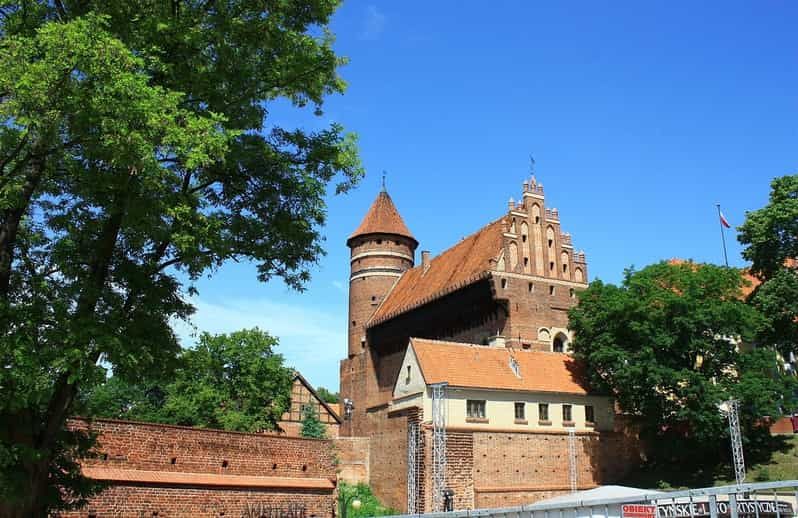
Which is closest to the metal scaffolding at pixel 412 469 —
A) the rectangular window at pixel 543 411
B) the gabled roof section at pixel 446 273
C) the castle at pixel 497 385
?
the castle at pixel 497 385

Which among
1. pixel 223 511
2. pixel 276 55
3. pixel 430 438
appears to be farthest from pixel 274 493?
pixel 276 55

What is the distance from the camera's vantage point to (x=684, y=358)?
2894cm

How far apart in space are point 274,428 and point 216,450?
18157 millimetres

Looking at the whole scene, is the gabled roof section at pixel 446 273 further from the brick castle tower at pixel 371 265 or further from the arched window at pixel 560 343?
the arched window at pixel 560 343

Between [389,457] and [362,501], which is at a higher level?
[389,457]

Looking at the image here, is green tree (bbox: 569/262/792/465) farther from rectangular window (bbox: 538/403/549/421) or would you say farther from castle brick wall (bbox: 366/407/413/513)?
castle brick wall (bbox: 366/407/413/513)

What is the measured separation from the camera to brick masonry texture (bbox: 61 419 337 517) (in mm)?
19250

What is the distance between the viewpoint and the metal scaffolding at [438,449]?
2633 centimetres

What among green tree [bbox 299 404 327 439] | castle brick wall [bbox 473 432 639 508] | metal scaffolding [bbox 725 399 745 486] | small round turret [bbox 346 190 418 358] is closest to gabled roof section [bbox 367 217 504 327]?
small round turret [bbox 346 190 418 358]

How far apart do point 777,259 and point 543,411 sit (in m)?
13.1

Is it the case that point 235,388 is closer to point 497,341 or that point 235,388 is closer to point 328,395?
point 497,341

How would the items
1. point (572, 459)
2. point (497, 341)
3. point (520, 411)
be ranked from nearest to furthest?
point (520, 411) → point (572, 459) → point (497, 341)

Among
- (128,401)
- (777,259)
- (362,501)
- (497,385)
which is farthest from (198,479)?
(128,401)

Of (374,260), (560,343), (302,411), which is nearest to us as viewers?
(560,343)
